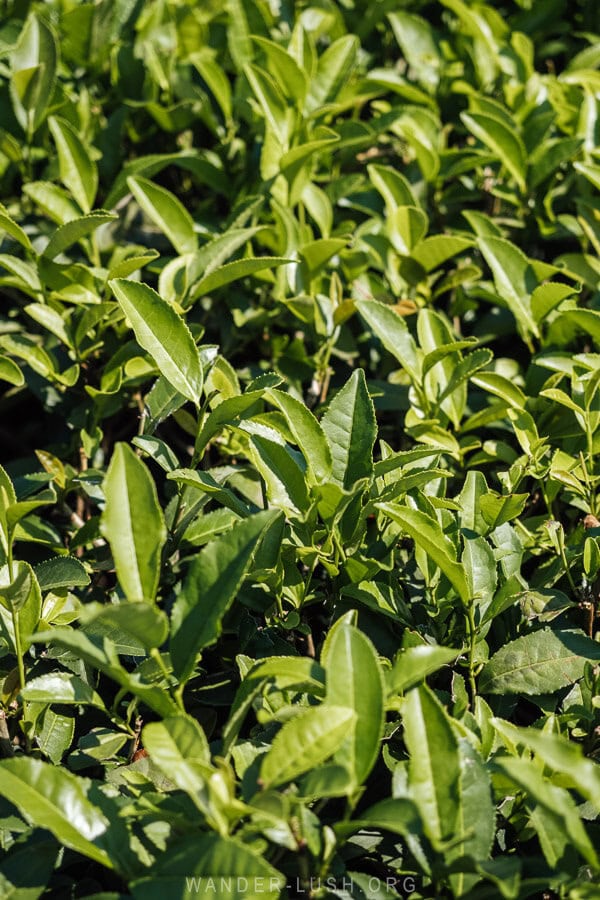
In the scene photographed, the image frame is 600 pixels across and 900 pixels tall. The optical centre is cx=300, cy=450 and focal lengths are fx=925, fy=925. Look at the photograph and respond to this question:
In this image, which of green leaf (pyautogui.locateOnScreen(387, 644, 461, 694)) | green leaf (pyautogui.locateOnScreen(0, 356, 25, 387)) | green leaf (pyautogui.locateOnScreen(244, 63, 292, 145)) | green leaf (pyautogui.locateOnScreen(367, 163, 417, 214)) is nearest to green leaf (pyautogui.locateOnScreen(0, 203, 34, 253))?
green leaf (pyautogui.locateOnScreen(0, 356, 25, 387))

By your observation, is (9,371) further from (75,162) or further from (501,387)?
(501,387)

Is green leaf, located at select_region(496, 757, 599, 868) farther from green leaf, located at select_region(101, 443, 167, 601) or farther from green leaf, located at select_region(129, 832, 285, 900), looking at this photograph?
green leaf, located at select_region(101, 443, 167, 601)

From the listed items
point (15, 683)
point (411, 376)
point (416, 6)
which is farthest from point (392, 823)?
point (416, 6)

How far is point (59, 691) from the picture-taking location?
4.40 ft

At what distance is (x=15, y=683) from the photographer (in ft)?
4.68

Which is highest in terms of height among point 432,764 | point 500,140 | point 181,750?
point 500,140

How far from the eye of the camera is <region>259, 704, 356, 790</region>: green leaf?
111cm

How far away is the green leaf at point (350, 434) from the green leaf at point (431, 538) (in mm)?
135

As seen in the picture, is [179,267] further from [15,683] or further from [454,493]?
[15,683]

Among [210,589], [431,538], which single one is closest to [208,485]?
[210,589]

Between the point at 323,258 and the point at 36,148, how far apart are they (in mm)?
886

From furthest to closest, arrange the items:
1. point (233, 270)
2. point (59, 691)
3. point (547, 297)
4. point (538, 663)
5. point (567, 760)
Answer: point (547, 297) < point (233, 270) < point (538, 663) < point (59, 691) < point (567, 760)

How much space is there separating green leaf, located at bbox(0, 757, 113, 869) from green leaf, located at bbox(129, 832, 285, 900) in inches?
3.5

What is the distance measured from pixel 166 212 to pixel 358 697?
3.90 ft
